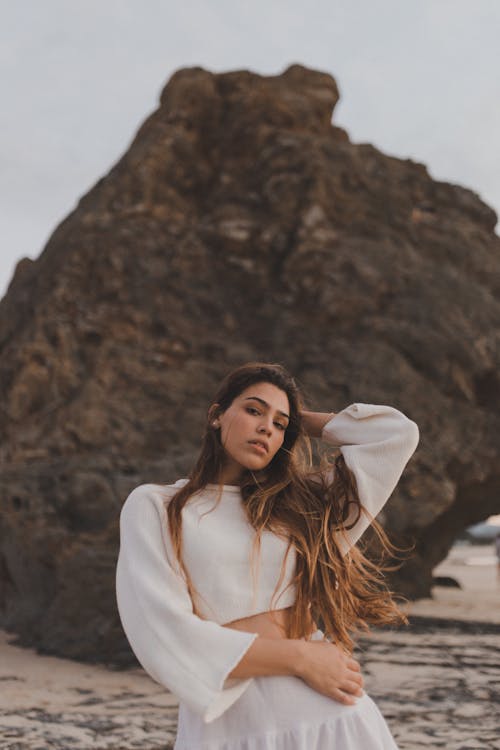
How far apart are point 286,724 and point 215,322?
5.67 metres

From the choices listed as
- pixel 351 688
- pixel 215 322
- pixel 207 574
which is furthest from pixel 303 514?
pixel 215 322

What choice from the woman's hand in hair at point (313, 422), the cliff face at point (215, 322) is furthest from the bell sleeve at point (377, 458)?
the cliff face at point (215, 322)

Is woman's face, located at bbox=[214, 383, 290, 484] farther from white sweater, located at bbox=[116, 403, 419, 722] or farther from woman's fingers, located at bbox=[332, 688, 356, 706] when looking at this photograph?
woman's fingers, located at bbox=[332, 688, 356, 706]

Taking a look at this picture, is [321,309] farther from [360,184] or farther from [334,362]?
[360,184]

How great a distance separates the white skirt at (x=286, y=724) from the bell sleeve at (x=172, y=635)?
0.17 ft

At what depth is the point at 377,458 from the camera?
1.87 metres

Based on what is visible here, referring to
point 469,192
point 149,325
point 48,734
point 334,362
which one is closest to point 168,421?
point 149,325

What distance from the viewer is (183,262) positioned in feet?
23.6

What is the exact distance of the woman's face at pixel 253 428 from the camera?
5.93ft

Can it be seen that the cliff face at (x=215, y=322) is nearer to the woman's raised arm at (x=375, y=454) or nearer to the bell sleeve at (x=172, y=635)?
the woman's raised arm at (x=375, y=454)

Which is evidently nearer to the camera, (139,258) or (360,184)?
(139,258)

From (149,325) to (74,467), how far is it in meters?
1.57

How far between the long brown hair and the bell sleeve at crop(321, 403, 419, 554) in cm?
2

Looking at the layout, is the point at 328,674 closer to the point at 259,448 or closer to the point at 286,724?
the point at 286,724
